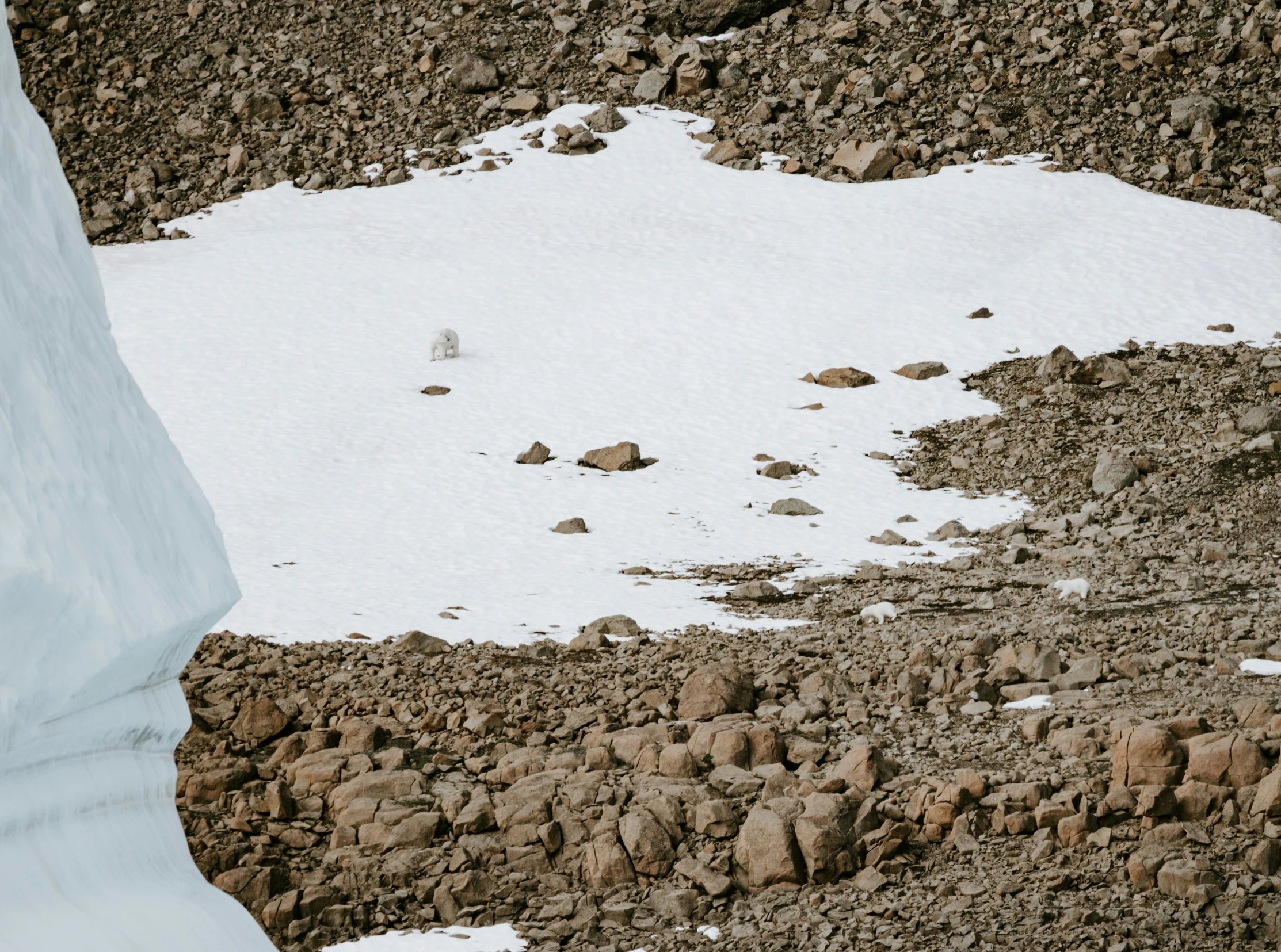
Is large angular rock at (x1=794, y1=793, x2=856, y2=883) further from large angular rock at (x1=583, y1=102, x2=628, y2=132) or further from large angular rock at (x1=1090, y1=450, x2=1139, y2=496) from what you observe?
large angular rock at (x1=583, y1=102, x2=628, y2=132)

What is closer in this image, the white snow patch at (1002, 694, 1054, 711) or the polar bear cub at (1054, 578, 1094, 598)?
the white snow patch at (1002, 694, 1054, 711)

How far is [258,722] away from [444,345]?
36.1 feet

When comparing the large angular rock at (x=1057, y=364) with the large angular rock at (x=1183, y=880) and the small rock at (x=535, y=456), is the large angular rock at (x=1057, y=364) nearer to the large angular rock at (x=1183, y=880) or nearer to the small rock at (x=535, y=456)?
the small rock at (x=535, y=456)

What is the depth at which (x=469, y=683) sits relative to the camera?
327 inches

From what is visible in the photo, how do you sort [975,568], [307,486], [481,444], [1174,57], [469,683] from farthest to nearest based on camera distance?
1. [1174,57]
2. [481,444]
3. [307,486]
4. [975,568]
5. [469,683]

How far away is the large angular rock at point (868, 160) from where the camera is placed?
22859 mm

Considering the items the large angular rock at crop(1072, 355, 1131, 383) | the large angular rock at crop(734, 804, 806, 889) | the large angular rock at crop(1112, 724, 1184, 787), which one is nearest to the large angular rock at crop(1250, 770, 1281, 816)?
the large angular rock at crop(1112, 724, 1184, 787)

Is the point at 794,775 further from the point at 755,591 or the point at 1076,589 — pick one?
the point at 755,591

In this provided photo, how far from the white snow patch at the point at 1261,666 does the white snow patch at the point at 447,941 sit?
496 centimetres

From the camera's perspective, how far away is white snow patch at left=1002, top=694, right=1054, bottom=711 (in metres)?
7.18

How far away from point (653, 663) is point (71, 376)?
20.6 ft

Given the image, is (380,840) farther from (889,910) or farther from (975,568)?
(975,568)

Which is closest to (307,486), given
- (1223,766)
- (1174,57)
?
(1223,766)

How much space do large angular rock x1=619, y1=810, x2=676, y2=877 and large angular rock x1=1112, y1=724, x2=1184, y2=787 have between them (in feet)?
7.33
